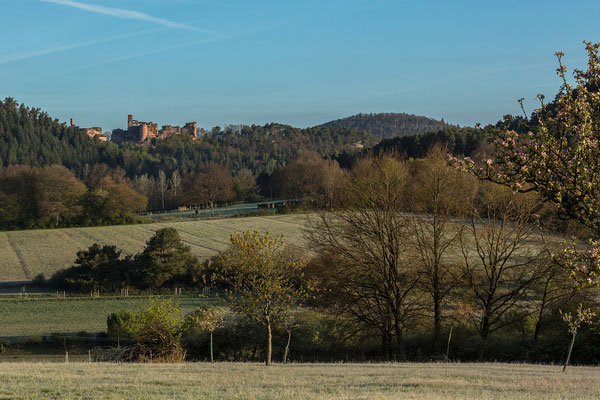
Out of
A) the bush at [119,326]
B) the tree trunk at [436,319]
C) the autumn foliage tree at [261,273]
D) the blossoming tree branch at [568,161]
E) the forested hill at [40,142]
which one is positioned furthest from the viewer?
the forested hill at [40,142]

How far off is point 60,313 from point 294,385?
3620cm

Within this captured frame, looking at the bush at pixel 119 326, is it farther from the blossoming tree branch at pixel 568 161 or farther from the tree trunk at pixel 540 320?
the blossoming tree branch at pixel 568 161

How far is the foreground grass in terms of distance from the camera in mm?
11297

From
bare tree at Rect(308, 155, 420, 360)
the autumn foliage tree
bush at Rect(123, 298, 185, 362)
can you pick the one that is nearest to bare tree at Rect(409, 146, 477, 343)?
bare tree at Rect(308, 155, 420, 360)

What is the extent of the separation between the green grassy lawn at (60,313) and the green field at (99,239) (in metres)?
10.7

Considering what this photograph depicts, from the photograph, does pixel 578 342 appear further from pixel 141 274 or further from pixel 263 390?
pixel 141 274

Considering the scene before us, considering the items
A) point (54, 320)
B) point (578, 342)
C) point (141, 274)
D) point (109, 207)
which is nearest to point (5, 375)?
point (578, 342)

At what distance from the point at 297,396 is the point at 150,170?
554ft

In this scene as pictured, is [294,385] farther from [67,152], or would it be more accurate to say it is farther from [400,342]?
[67,152]

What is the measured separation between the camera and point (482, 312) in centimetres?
2905

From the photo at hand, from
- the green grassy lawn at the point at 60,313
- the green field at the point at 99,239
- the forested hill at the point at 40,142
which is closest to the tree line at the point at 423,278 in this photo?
the green grassy lawn at the point at 60,313

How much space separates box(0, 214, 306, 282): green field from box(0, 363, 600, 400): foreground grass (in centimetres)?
4666

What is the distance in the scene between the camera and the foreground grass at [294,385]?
37.1ft

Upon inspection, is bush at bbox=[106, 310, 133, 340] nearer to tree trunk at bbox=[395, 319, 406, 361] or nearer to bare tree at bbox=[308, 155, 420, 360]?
bare tree at bbox=[308, 155, 420, 360]
